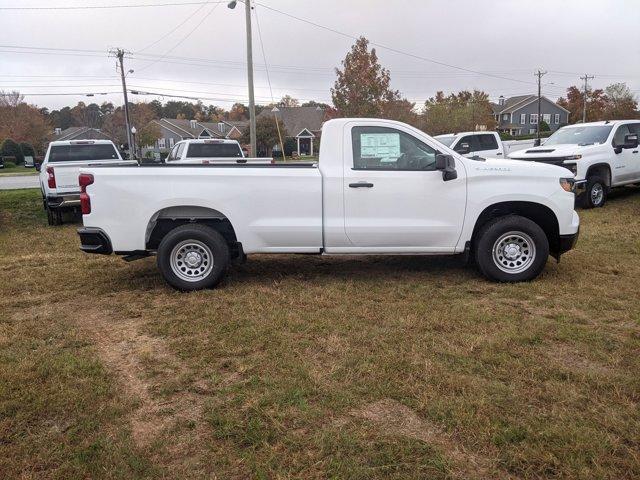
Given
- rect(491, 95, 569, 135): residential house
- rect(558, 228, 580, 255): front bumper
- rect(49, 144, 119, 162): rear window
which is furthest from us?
rect(491, 95, 569, 135): residential house

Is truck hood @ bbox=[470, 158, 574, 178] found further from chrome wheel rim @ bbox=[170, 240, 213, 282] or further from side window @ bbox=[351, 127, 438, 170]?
chrome wheel rim @ bbox=[170, 240, 213, 282]

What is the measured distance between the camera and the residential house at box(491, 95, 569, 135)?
266 feet

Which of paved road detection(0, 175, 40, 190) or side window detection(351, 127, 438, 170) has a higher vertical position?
side window detection(351, 127, 438, 170)

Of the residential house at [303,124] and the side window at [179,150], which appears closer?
the side window at [179,150]

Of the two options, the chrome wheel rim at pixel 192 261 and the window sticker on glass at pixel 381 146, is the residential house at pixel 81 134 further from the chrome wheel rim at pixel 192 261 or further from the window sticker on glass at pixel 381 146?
the window sticker on glass at pixel 381 146

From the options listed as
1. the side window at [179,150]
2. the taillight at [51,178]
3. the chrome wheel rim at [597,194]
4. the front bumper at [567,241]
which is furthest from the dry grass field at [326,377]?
the side window at [179,150]

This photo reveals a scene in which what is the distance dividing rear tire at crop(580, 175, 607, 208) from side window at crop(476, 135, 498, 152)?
4416 mm

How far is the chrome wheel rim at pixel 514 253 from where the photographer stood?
241 inches

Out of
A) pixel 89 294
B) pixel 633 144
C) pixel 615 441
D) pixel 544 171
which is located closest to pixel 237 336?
pixel 89 294

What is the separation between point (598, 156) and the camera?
12.1 m

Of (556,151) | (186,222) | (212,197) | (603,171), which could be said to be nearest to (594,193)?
(603,171)

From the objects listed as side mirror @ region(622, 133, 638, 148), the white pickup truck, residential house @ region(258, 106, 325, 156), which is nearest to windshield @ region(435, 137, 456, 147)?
side mirror @ region(622, 133, 638, 148)

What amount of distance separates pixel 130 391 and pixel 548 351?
3217 millimetres

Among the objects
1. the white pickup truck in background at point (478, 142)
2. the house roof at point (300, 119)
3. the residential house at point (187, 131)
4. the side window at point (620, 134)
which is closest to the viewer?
the side window at point (620, 134)
